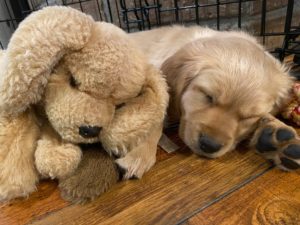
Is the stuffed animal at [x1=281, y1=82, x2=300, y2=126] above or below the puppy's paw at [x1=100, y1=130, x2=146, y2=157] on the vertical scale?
below

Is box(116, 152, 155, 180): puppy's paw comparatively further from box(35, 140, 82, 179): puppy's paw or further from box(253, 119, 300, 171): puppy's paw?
box(253, 119, 300, 171): puppy's paw

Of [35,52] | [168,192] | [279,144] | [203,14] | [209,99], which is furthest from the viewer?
[203,14]

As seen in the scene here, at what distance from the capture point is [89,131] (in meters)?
0.81

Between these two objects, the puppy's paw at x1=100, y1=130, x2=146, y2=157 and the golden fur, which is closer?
the puppy's paw at x1=100, y1=130, x2=146, y2=157

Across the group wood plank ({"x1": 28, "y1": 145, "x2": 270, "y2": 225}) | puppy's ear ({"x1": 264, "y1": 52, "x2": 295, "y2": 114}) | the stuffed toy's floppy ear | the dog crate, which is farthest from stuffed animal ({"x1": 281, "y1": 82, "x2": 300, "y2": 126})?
the dog crate

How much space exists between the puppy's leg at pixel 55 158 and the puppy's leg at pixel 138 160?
5.4 inches

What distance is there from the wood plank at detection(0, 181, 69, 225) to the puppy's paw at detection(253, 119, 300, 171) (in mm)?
667

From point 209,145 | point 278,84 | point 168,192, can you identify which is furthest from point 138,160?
point 278,84

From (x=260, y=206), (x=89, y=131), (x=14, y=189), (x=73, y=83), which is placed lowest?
(x=260, y=206)

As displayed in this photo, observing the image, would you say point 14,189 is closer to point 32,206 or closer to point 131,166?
point 32,206

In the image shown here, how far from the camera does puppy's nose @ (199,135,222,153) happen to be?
3.23 ft

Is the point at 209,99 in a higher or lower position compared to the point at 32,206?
higher

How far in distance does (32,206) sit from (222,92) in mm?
704

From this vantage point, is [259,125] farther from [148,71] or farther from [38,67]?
[38,67]
